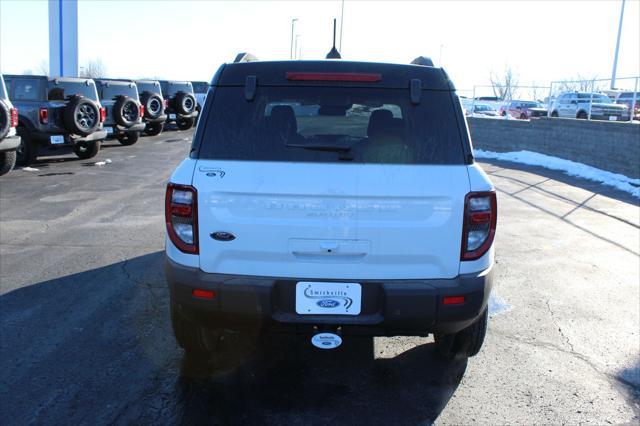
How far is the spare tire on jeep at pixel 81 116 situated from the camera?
40.7 ft

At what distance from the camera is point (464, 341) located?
353 cm

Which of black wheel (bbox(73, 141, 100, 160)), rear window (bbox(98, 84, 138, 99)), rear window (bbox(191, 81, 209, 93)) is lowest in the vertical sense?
black wheel (bbox(73, 141, 100, 160))

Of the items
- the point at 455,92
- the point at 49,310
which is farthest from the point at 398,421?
the point at 49,310

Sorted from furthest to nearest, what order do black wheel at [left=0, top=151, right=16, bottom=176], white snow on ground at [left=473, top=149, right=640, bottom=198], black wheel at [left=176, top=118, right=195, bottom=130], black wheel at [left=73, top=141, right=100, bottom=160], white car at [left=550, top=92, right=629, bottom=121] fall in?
black wheel at [left=176, top=118, right=195, bottom=130], white car at [left=550, top=92, right=629, bottom=121], black wheel at [left=73, top=141, right=100, bottom=160], white snow on ground at [left=473, top=149, right=640, bottom=198], black wheel at [left=0, top=151, right=16, bottom=176]

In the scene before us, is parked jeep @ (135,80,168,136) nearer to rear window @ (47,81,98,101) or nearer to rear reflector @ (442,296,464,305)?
rear window @ (47,81,98,101)

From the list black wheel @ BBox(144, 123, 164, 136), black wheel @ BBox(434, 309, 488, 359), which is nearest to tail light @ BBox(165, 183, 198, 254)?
black wheel @ BBox(434, 309, 488, 359)

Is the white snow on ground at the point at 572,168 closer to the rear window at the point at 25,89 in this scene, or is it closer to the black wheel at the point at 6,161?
the black wheel at the point at 6,161

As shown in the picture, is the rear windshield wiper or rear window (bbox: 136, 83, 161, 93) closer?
the rear windshield wiper

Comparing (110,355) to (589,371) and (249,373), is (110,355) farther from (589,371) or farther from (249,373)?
(589,371)

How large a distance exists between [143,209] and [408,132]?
6337mm

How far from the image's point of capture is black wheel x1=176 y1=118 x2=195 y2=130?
23.3m

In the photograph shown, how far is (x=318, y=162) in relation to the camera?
283cm

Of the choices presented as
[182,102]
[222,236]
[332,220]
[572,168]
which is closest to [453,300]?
[332,220]

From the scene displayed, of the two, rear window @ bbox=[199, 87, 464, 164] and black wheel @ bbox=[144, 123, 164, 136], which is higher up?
rear window @ bbox=[199, 87, 464, 164]
